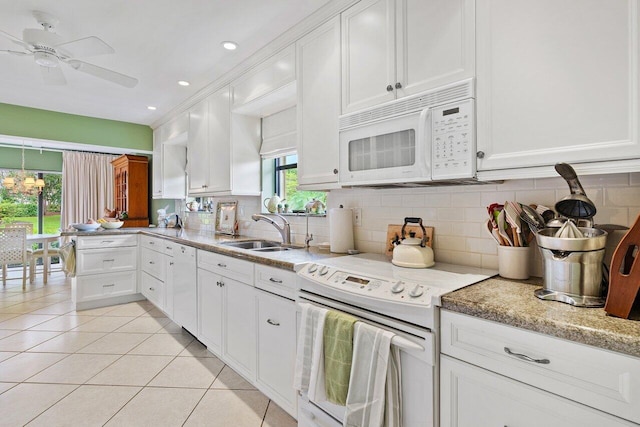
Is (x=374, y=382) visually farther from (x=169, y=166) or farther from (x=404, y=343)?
(x=169, y=166)

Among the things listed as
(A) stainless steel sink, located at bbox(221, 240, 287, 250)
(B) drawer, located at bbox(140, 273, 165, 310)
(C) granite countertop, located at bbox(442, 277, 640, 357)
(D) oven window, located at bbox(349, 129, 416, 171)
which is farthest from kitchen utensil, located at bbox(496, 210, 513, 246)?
(B) drawer, located at bbox(140, 273, 165, 310)

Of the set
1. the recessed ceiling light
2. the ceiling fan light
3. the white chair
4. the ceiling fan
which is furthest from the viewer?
the white chair

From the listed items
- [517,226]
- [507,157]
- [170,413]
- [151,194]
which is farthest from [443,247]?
[151,194]

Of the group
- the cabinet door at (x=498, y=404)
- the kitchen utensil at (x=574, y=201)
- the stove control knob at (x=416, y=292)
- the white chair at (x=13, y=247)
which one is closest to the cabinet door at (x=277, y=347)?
the stove control knob at (x=416, y=292)

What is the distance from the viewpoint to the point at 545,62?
3.90ft

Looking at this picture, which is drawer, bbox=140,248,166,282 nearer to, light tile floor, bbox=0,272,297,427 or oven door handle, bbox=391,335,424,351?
light tile floor, bbox=0,272,297,427

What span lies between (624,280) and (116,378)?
295cm

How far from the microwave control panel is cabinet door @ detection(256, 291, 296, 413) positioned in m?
1.07

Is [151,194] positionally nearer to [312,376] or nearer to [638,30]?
[312,376]

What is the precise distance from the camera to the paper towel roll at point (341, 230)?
2.21 metres

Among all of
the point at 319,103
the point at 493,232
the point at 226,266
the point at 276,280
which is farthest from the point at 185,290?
the point at 493,232

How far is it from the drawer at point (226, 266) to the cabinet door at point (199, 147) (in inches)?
49.3

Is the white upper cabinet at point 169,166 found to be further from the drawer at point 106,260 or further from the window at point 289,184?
the window at point 289,184

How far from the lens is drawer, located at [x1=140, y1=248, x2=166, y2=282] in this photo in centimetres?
360
